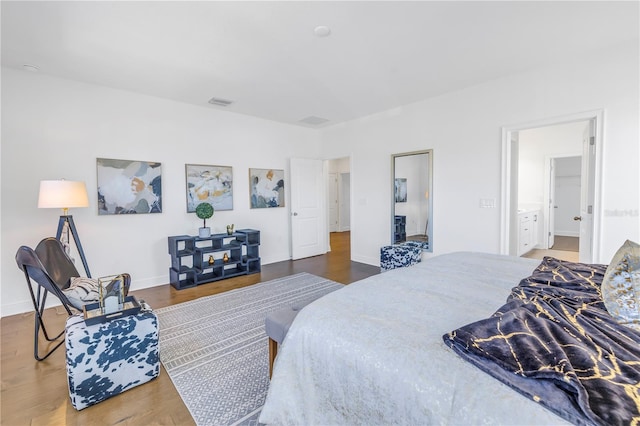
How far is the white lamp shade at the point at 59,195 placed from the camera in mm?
2844

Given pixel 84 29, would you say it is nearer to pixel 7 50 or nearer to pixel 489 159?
pixel 7 50

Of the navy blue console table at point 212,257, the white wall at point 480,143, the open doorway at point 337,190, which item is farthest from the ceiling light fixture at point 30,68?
the open doorway at point 337,190

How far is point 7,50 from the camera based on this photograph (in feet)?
8.92

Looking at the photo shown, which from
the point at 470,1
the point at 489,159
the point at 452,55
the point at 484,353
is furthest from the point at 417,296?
the point at 489,159

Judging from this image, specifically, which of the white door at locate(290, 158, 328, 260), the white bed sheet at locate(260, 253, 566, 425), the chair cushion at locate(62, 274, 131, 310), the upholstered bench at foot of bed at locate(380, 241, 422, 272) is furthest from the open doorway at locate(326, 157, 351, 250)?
the white bed sheet at locate(260, 253, 566, 425)

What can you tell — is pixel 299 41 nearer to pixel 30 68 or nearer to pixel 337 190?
pixel 30 68

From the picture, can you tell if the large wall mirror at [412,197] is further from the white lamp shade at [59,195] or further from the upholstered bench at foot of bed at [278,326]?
the white lamp shade at [59,195]

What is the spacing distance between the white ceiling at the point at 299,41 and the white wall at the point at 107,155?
30cm

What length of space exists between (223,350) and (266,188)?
339 centimetres

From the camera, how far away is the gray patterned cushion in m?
1.12

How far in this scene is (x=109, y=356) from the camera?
71.0 inches

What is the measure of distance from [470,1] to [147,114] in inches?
156

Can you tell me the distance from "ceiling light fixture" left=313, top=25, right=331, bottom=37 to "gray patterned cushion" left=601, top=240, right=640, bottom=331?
244cm

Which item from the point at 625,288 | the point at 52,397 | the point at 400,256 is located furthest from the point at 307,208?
the point at 625,288
